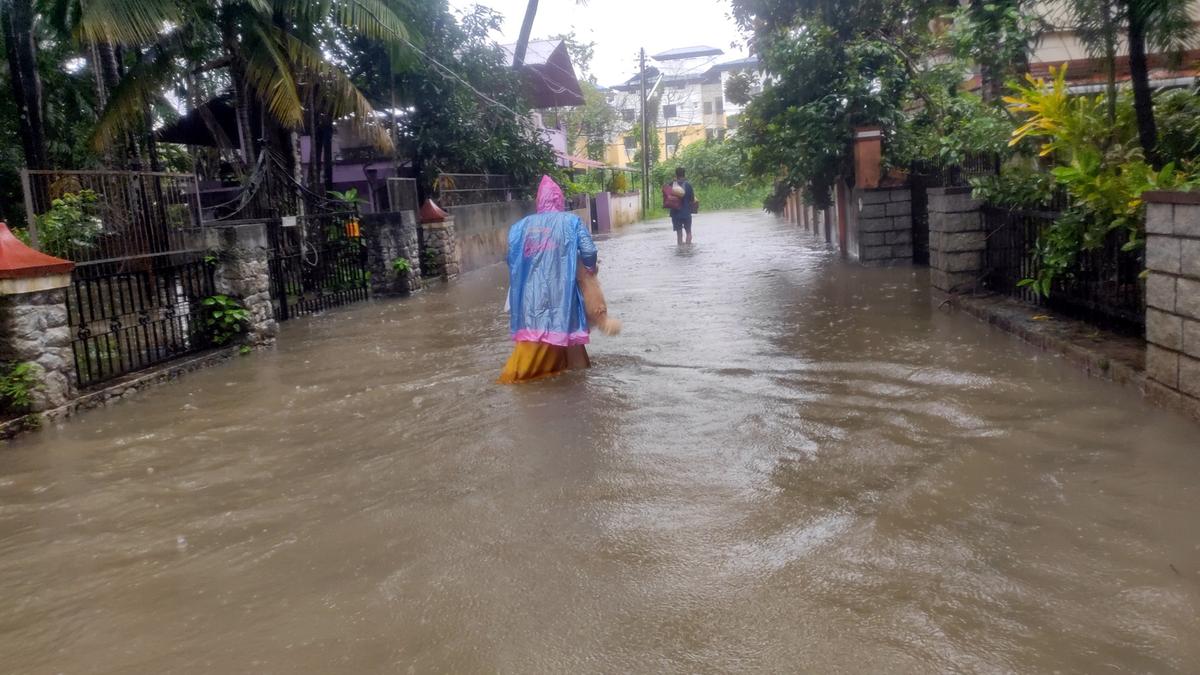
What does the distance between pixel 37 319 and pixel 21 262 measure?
444 millimetres

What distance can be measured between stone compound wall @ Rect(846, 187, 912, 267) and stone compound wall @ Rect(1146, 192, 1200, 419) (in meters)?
9.20

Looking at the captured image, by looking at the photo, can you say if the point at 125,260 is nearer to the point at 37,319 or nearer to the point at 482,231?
the point at 37,319

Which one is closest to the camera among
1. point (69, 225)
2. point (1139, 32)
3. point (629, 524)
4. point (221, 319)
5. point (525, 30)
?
point (629, 524)

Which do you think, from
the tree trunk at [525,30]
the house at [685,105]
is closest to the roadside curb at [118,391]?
the tree trunk at [525,30]

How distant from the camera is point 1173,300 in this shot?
5238mm

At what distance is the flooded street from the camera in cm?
327

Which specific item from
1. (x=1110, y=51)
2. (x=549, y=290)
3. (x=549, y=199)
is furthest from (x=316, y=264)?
(x=1110, y=51)

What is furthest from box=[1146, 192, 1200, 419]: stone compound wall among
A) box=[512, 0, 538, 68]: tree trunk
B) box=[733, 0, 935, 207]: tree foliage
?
box=[512, 0, 538, 68]: tree trunk

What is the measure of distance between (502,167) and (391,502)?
17.9 m

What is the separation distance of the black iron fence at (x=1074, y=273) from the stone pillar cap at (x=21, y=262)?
24.5 feet

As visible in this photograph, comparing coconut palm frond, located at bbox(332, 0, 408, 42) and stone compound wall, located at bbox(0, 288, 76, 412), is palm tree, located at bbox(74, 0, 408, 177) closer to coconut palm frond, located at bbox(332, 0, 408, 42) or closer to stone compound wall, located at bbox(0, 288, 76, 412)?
coconut palm frond, located at bbox(332, 0, 408, 42)

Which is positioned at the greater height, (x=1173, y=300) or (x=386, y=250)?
(x=386, y=250)

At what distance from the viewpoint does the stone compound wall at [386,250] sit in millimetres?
14898

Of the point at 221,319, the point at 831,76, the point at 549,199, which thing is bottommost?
the point at 221,319
